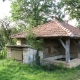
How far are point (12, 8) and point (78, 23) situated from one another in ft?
41.1

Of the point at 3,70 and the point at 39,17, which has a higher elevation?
the point at 39,17

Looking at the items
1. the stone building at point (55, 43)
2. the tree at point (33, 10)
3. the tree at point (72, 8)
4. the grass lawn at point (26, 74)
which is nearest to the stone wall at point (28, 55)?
the stone building at point (55, 43)

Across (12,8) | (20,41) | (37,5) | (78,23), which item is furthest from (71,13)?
(20,41)

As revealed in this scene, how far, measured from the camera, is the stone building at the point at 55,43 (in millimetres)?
10945

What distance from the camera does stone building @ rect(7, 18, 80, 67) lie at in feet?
35.9

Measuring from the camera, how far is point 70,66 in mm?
10727


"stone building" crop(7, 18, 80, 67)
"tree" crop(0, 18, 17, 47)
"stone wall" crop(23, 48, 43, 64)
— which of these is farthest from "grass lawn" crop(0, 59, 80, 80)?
"tree" crop(0, 18, 17, 47)

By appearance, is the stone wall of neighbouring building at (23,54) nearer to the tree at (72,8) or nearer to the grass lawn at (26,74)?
the grass lawn at (26,74)

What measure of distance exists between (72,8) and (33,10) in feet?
24.6

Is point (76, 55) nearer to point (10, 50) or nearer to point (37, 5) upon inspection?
point (10, 50)

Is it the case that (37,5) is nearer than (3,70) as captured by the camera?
No

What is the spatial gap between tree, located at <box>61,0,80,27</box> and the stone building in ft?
41.7

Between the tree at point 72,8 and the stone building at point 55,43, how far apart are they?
12717mm

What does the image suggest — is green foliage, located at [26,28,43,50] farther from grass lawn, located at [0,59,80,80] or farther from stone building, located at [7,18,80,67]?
grass lawn, located at [0,59,80,80]
